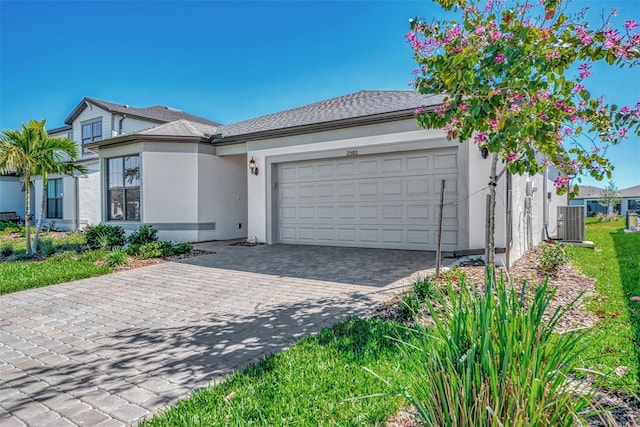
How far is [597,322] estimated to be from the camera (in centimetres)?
420

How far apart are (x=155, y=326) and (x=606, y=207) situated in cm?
4535

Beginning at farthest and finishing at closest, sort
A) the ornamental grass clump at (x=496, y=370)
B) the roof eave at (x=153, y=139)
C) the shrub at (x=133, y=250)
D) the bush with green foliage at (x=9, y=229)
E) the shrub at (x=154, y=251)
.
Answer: the bush with green foliage at (x=9, y=229) < the roof eave at (x=153, y=139) < the shrub at (x=133, y=250) < the shrub at (x=154, y=251) < the ornamental grass clump at (x=496, y=370)

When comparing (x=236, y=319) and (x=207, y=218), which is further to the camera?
(x=207, y=218)

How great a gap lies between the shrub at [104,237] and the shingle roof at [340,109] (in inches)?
185

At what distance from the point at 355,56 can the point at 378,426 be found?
39.7 ft

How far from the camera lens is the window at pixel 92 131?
21.1m

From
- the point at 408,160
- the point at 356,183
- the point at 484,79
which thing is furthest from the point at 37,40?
the point at 484,79

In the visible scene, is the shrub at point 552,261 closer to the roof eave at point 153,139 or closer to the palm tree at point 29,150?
the roof eave at point 153,139

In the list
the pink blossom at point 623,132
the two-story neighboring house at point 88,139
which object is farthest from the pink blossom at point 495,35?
the two-story neighboring house at point 88,139

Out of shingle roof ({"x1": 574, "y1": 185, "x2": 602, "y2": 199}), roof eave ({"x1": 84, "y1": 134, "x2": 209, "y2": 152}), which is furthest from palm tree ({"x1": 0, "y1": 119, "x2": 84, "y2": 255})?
shingle roof ({"x1": 574, "y1": 185, "x2": 602, "y2": 199})

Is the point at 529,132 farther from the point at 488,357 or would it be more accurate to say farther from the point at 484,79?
the point at 488,357

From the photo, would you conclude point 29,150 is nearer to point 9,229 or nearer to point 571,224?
point 9,229

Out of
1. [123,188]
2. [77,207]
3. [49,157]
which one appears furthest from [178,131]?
[77,207]

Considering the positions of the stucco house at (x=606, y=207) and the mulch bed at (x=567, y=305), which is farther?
the stucco house at (x=606, y=207)
